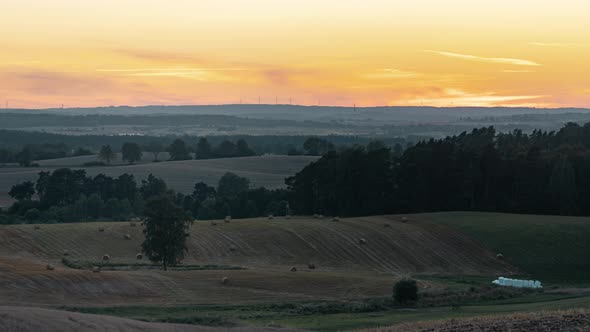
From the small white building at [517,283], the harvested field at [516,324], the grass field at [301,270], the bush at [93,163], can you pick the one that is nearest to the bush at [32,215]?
the grass field at [301,270]

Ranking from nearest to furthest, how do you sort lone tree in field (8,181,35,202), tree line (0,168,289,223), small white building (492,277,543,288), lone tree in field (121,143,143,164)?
small white building (492,277,543,288)
tree line (0,168,289,223)
lone tree in field (8,181,35,202)
lone tree in field (121,143,143,164)

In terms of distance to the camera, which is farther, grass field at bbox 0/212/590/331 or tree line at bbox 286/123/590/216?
tree line at bbox 286/123/590/216

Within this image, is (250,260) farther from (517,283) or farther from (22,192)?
(22,192)

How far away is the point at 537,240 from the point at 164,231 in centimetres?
2848

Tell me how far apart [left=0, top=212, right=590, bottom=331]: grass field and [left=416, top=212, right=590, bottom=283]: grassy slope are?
13cm

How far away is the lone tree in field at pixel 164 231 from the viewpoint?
5716 centimetres

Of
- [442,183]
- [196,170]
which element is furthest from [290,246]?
[196,170]

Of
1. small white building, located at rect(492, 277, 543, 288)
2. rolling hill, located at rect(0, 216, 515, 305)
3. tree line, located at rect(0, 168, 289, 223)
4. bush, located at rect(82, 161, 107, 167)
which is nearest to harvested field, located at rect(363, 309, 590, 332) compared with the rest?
rolling hill, located at rect(0, 216, 515, 305)

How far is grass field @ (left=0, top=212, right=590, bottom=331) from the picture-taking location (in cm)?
4400

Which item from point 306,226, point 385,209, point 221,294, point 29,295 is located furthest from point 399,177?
point 29,295

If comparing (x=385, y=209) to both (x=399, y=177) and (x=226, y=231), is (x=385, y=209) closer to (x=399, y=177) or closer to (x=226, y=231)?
(x=399, y=177)

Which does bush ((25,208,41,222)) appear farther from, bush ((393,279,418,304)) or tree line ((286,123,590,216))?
bush ((393,279,418,304))

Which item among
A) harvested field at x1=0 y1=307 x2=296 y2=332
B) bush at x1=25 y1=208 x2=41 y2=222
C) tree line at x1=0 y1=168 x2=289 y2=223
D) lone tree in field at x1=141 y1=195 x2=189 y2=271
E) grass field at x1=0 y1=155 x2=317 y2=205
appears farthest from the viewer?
grass field at x1=0 y1=155 x2=317 y2=205

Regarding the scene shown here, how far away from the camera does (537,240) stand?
237ft
